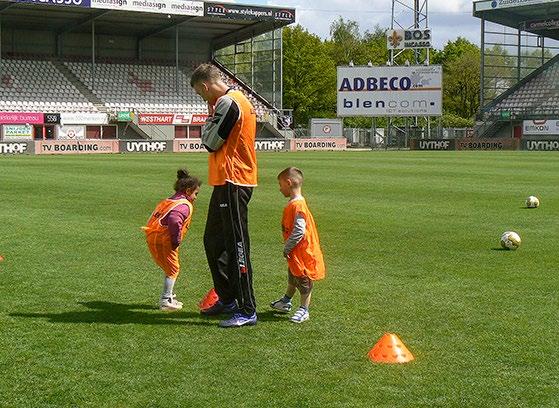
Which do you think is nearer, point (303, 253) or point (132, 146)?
point (303, 253)

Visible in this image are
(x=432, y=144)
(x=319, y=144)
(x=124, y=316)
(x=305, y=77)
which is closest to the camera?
(x=124, y=316)

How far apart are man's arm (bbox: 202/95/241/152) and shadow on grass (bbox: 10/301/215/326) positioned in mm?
1440

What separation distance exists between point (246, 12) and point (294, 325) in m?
52.2

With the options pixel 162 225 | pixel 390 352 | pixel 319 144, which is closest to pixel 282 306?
pixel 162 225

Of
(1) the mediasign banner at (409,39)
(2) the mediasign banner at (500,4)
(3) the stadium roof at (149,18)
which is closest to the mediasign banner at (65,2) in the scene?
(3) the stadium roof at (149,18)

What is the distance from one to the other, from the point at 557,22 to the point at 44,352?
6410 centimetres

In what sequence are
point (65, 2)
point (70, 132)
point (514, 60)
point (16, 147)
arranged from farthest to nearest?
point (514, 60)
point (70, 132)
point (65, 2)
point (16, 147)

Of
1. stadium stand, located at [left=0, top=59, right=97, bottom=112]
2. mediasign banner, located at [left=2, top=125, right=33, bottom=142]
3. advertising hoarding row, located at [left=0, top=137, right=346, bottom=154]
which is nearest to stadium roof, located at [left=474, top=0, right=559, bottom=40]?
advertising hoarding row, located at [left=0, top=137, right=346, bottom=154]

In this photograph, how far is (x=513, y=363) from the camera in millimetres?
5422

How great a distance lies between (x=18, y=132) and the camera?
49.3m

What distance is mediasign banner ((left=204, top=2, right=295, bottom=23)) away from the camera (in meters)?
55.6

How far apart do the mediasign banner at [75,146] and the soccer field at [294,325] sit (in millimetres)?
31689

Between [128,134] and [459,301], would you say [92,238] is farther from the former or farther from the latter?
[128,134]

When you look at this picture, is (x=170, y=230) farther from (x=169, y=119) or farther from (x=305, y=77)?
(x=305, y=77)
